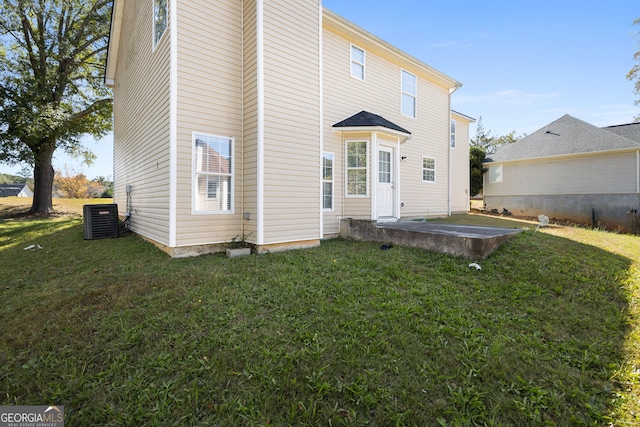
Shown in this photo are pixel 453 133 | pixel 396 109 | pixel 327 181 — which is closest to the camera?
pixel 327 181

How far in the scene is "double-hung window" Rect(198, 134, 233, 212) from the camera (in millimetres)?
5871

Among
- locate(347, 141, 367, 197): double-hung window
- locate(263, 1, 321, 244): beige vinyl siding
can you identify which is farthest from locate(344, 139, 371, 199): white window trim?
locate(263, 1, 321, 244): beige vinyl siding

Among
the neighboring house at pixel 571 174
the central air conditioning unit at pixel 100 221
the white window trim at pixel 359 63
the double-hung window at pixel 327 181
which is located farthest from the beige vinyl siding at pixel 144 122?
the neighboring house at pixel 571 174

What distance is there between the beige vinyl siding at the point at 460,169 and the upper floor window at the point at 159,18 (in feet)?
41.9

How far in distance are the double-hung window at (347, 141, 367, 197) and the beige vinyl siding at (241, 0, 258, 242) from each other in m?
3.27

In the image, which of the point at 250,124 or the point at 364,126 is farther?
the point at 364,126

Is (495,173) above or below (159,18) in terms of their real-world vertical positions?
below

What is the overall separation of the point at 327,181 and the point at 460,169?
9622mm

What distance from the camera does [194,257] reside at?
5.68 m

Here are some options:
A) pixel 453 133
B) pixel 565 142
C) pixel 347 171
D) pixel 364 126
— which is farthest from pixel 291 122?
pixel 565 142

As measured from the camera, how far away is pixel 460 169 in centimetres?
1473

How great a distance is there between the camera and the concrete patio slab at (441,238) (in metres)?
5.19

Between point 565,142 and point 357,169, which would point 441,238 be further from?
point 565,142

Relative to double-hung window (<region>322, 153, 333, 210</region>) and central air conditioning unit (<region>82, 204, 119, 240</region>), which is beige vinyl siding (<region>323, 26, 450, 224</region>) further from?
central air conditioning unit (<region>82, 204, 119, 240</region>)
